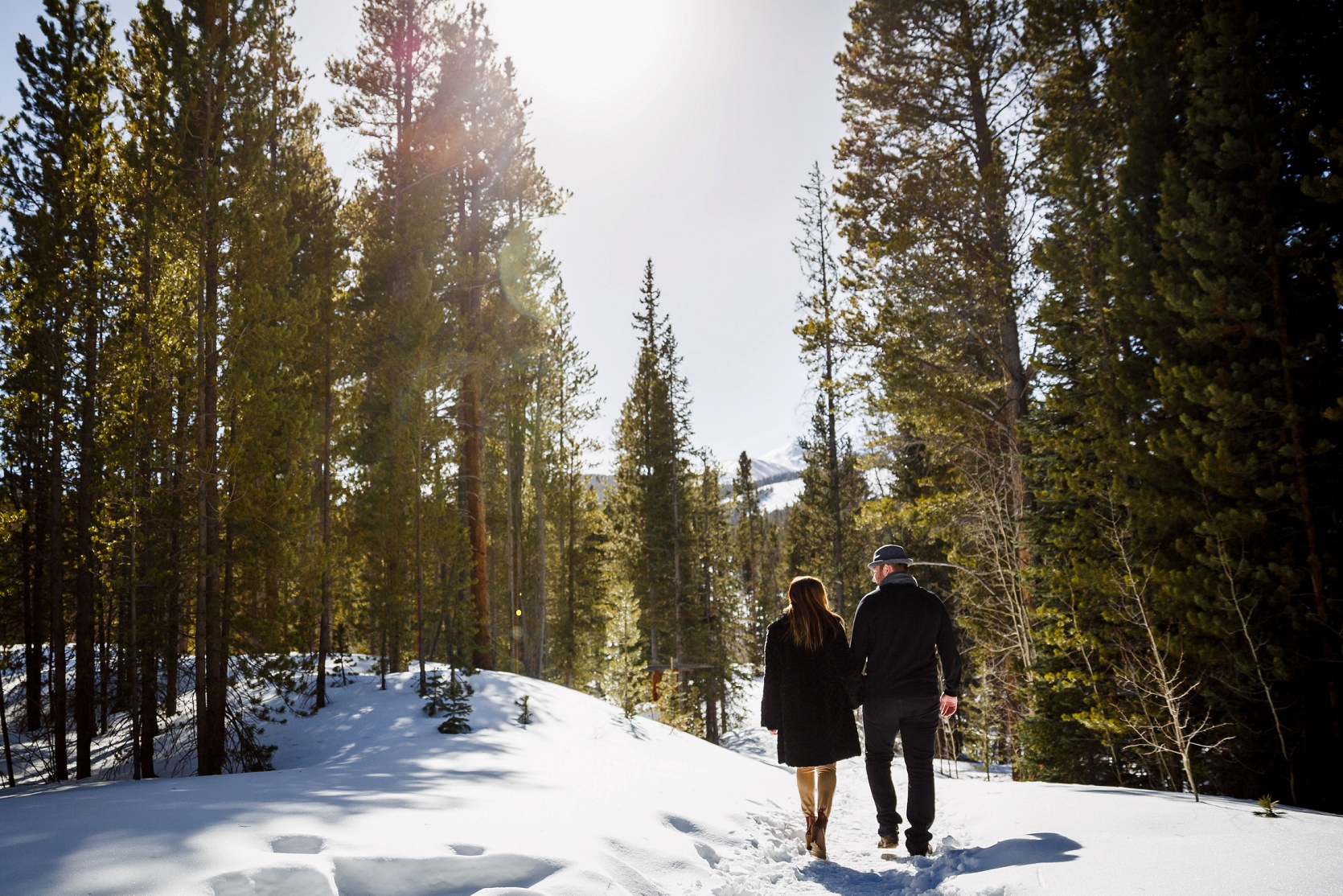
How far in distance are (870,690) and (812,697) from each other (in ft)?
1.47

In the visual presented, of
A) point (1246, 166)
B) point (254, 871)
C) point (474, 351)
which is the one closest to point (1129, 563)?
point (1246, 166)

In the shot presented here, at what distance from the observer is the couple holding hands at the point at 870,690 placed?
499 cm

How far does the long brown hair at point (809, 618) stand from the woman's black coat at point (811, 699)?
0.05 metres

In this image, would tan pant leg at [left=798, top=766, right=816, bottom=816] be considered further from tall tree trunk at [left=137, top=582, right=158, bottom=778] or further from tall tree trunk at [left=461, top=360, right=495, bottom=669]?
tall tree trunk at [left=461, top=360, right=495, bottom=669]

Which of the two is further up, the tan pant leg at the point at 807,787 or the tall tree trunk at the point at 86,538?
the tall tree trunk at the point at 86,538

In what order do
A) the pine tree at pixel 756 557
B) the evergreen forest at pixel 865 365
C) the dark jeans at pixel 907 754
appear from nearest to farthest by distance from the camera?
the dark jeans at pixel 907 754, the evergreen forest at pixel 865 365, the pine tree at pixel 756 557

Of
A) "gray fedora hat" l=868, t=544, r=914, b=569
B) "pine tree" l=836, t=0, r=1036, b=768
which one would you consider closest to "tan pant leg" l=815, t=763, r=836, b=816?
"gray fedora hat" l=868, t=544, r=914, b=569

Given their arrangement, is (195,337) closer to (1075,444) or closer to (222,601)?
(222,601)

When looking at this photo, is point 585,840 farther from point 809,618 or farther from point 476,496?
point 476,496

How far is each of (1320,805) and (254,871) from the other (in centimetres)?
909

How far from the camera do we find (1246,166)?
736 centimetres

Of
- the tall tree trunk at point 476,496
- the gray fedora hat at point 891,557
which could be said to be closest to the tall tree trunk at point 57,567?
the tall tree trunk at point 476,496

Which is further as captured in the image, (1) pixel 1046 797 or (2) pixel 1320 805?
(2) pixel 1320 805

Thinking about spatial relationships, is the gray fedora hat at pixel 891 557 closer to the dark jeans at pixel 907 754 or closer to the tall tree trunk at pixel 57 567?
the dark jeans at pixel 907 754
